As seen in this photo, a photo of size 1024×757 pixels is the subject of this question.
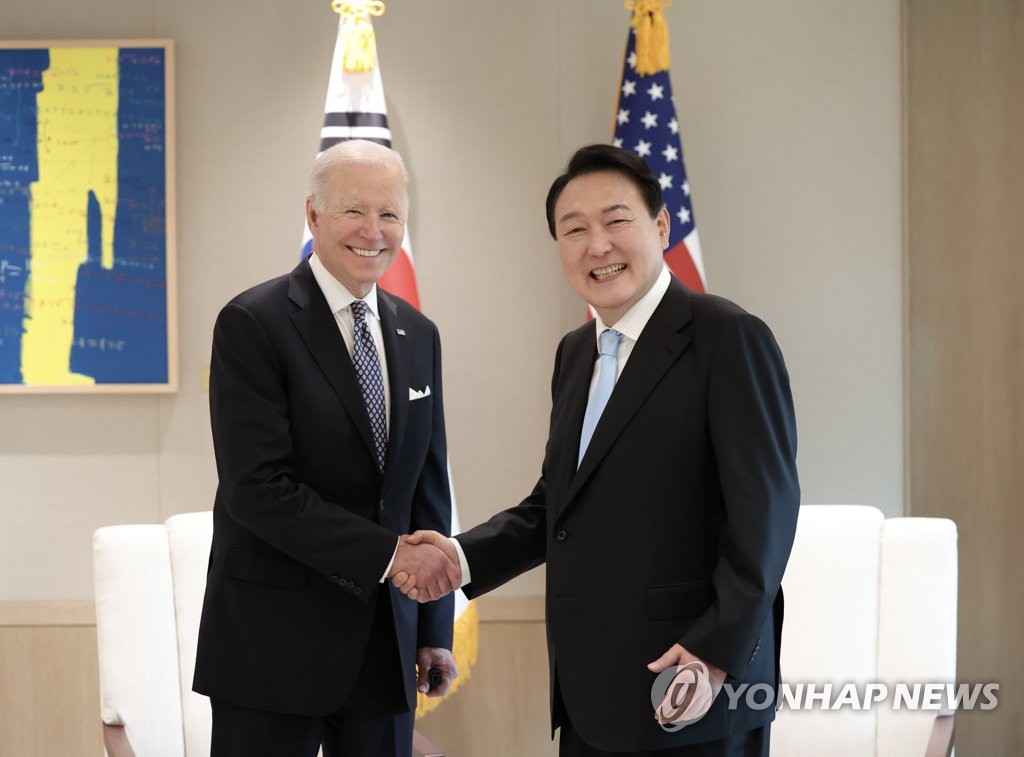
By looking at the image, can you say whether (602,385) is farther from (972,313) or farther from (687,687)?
(972,313)

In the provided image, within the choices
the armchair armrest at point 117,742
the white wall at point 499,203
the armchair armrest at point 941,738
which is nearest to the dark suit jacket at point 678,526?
the armchair armrest at point 941,738

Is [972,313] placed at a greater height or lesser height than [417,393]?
greater

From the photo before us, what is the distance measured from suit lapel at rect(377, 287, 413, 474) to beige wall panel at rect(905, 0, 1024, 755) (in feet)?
7.75

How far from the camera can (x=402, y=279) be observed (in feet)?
12.2

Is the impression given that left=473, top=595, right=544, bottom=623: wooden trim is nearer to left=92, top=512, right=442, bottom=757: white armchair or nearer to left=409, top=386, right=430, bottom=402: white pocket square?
left=92, top=512, right=442, bottom=757: white armchair

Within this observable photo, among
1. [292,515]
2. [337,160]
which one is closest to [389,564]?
[292,515]

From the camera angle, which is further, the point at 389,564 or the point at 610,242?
the point at 389,564

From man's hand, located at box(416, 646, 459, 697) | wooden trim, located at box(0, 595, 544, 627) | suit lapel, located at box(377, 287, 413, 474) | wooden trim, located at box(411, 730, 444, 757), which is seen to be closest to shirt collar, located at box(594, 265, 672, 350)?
suit lapel, located at box(377, 287, 413, 474)

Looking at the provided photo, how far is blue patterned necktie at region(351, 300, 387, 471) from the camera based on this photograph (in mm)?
2309

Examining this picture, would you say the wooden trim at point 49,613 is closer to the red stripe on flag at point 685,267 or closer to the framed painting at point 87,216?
the framed painting at point 87,216

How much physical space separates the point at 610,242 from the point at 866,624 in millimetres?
1754

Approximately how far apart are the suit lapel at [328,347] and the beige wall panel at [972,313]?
2559mm

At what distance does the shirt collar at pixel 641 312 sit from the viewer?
2.04m

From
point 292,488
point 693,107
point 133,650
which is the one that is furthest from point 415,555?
point 693,107
